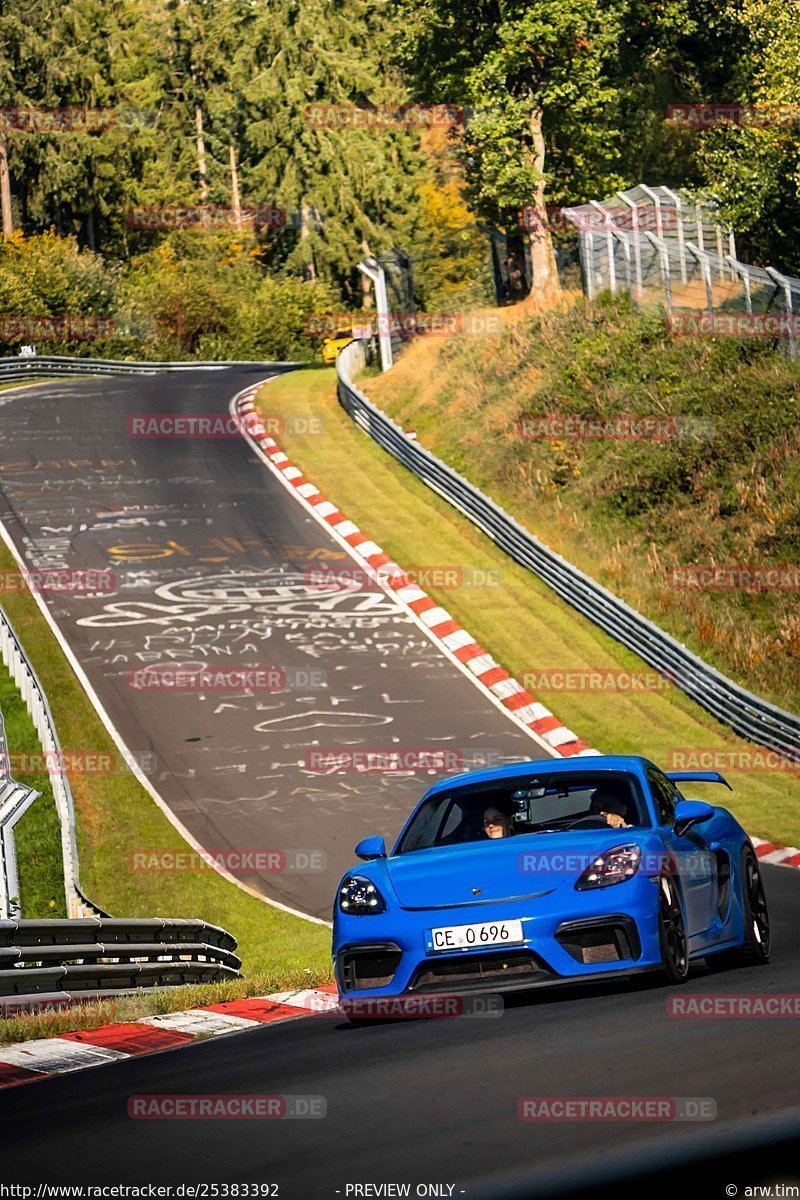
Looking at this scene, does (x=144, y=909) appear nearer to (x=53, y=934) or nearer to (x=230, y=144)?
(x=53, y=934)

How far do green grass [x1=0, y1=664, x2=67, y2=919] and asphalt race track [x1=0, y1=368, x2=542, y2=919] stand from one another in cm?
90

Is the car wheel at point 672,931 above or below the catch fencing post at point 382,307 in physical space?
below

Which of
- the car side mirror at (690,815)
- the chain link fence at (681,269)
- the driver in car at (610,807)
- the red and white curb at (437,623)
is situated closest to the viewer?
the car side mirror at (690,815)

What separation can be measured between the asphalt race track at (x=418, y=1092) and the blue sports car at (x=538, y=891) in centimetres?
24

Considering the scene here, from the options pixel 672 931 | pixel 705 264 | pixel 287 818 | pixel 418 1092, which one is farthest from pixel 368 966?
pixel 705 264

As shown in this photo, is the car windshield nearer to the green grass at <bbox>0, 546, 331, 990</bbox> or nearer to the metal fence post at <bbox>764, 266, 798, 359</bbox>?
the green grass at <bbox>0, 546, 331, 990</bbox>

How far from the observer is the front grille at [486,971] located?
8.16m

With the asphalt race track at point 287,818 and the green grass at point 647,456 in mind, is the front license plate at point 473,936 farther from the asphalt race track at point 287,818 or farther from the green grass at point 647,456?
the green grass at point 647,456

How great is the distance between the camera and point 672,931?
855 cm

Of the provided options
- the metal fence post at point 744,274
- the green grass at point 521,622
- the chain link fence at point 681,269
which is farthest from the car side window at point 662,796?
the metal fence post at point 744,274

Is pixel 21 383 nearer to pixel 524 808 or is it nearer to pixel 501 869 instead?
pixel 524 808

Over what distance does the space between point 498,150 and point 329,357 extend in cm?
1564

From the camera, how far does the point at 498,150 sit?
4553cm

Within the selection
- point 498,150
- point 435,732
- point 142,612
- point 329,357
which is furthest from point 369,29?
point 435,732
